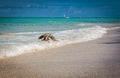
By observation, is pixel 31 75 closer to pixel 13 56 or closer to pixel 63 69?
pixel 63 69

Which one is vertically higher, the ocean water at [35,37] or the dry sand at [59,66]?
the dry sand at [59,66]

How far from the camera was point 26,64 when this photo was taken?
6.71 metres

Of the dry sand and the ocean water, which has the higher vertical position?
the dry sand

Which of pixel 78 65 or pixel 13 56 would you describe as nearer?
pixel 78 65

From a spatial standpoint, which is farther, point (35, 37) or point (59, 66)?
point (35, 37)

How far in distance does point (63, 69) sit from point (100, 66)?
A: 2.86 ft

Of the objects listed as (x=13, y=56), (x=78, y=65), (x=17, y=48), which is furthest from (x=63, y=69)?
(x=17, y=48)

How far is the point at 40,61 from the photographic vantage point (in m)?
7.15

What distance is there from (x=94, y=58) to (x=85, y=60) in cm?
40

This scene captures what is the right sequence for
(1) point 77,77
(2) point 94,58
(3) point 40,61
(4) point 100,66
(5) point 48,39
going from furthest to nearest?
1. (5) point 48,39
2. (2) point 94,58
3. (3) point 40,61
4. (4) point 100,66
5. (1) point 77,77

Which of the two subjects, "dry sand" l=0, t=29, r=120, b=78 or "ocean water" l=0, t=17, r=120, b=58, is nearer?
"dry sand" l=0, t=29, r=120, b=78

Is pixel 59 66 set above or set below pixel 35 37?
above

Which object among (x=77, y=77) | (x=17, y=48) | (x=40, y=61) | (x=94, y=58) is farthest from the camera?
(x=17, y=48)

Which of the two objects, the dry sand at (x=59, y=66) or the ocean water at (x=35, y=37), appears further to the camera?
the ocean water at (x=35, y=37)
